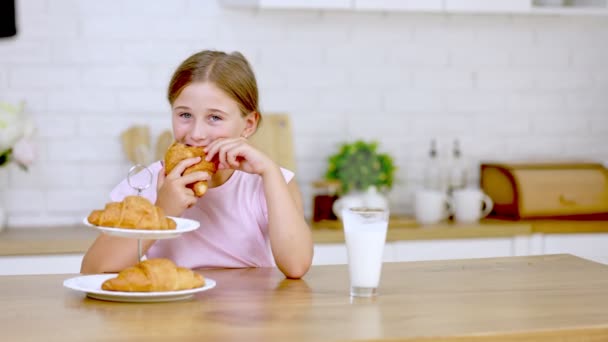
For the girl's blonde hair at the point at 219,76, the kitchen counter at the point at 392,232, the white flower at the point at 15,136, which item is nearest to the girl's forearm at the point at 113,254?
the girl's blonde hair at the point at 219,76

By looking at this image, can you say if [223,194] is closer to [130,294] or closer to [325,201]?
[130,294]

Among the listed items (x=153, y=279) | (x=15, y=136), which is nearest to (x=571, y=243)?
(x=15, y=136)

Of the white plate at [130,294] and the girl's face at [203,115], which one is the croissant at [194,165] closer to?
the girl's face at [203,115]

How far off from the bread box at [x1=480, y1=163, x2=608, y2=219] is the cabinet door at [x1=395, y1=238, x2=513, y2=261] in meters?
0.18

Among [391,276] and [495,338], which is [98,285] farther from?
[495,338]

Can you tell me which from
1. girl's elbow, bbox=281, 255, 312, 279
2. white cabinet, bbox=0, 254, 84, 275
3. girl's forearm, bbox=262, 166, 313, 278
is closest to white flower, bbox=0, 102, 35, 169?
white cabinet, bbox=0, 254, 84, 275

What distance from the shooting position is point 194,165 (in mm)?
2072

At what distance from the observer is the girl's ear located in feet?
8.02

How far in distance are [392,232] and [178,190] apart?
1.62m

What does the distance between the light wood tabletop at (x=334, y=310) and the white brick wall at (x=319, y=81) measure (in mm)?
1744

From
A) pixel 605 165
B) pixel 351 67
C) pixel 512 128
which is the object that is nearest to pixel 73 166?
pixel 351 67

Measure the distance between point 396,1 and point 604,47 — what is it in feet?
3.67

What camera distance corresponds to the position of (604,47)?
424 centimetres

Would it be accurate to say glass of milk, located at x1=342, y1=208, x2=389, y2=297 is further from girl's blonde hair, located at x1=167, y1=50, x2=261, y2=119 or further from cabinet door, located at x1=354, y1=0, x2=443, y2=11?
cabinet door, located at x1=354, y1=0, x2=443, y2=11
